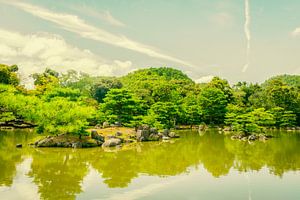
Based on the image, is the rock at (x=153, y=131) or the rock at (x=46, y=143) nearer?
the rock at (x=46, y=143)

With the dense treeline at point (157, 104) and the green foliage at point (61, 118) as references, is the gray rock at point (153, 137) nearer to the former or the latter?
the dense treeline at point (157, 104)

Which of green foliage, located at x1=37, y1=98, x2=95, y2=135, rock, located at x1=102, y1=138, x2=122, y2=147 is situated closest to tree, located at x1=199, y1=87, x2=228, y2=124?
rock, located at x1=102, y1=138, x2=122, y2=147

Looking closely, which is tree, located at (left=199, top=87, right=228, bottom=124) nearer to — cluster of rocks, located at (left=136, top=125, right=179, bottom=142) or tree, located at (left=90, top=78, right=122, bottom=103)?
tree, located at (left=90, top=78, right=122, bottom=103)

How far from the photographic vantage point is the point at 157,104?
133ft

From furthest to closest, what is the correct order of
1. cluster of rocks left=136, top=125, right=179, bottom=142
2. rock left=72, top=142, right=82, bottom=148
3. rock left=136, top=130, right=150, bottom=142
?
1. cluster of rocks left=136, top=125, right=179, bottom=142
2. rock left=136, top=130, right=150, bottom=142
3. rock left=72, top=142, right=82, bottom=148

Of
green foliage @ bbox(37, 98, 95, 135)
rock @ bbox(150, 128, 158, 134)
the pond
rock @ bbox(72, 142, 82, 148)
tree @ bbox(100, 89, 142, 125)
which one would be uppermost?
tree @ bbox(100, 89, 142, 125)

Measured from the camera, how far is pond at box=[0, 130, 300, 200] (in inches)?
537

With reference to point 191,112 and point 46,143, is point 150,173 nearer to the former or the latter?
point 46,143

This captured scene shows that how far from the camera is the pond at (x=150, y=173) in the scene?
13.6 metres

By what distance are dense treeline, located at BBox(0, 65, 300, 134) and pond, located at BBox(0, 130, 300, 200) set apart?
2947 millimetres

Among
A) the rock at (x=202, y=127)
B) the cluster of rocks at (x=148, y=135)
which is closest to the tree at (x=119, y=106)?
the cluster of rocks at (x=148, y=135)

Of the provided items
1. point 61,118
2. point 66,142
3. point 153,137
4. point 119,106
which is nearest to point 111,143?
point 66,142

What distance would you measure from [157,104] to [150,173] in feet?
74.7

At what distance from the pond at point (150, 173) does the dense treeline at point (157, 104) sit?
2.95m
